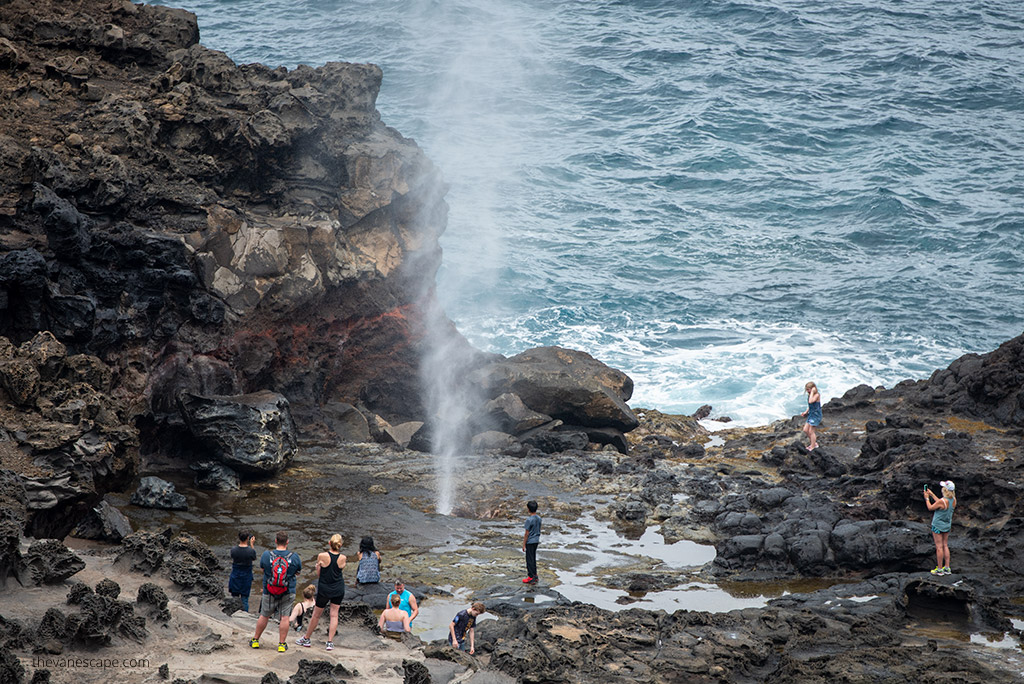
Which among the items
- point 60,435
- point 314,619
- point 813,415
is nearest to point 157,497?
point 60,435

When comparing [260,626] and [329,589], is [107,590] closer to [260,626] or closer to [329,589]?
[260,626]

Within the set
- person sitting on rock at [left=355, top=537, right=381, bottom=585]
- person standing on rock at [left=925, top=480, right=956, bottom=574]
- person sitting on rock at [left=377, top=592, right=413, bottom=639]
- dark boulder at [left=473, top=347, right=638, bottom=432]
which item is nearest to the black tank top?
person sitting on rock at [left=377, top=592, right=413, bottom=639]

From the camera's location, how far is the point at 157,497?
1465cm

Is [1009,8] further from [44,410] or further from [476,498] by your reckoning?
[44,410]

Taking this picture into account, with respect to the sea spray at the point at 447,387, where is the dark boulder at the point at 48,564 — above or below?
above

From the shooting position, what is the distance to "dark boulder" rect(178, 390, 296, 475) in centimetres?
1611

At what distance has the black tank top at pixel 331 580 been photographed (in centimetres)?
976

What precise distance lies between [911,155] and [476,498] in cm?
3361

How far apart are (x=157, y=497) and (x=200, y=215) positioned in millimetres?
6250

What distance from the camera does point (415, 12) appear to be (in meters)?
54.0

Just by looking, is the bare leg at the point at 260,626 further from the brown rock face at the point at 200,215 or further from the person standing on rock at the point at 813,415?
the person standing on rock at the point at 813,415

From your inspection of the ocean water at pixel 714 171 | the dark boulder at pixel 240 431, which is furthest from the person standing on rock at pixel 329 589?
the ocean water at pixel 714 171

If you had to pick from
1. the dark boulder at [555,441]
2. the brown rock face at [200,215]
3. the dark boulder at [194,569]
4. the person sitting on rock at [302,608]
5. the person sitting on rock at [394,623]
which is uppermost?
the brown rock face at [200,215]

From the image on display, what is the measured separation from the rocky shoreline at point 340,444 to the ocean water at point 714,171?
25.4 feet
